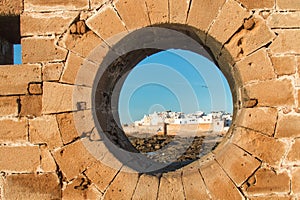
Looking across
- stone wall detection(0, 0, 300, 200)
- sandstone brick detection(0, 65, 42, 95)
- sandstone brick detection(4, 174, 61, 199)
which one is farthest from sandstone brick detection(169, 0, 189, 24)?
sandstone brick detection(4, 174, 61, 199)

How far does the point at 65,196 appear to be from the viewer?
282 centimetres

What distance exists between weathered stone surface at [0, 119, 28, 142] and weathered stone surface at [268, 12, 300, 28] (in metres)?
2.74

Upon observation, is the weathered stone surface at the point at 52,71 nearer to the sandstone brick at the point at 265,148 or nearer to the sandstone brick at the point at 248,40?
the sandstone brick at the point at 248,40

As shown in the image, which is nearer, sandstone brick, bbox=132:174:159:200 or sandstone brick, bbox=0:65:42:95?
sandstone brick, bbox=132:174:159:200

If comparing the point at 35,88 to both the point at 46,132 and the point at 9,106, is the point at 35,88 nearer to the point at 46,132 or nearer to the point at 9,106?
the point at 9,106

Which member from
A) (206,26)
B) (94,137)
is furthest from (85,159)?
(206,26)

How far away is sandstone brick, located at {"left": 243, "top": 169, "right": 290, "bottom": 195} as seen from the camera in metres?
2.78

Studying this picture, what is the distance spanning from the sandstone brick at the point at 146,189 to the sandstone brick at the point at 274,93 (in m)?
1.33

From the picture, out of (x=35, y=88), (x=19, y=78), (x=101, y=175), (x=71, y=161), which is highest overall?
(x=19, y=78)

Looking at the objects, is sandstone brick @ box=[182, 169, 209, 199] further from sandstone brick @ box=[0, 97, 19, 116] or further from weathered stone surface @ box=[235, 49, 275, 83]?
sandstone brick @ box=[0, 97, 19, 116]

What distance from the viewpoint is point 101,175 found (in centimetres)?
280

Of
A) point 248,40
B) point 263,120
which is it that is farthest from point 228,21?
point 263,120

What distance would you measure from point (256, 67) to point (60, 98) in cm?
200

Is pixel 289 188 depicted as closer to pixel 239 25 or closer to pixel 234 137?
pixel 234 137
